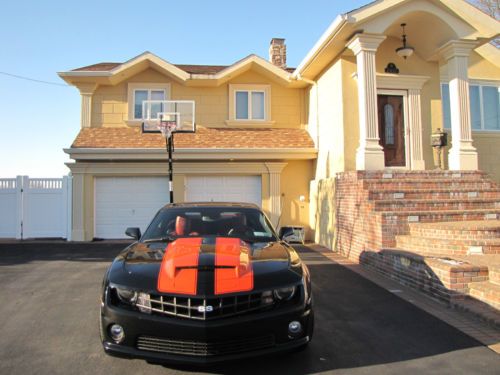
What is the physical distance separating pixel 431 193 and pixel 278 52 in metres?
9.37

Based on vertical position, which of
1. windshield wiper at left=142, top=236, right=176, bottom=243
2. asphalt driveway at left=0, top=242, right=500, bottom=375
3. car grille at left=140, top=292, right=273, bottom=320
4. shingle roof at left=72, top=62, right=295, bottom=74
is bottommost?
asphalt driveway at left=0, top=242, right=500, bottom=375

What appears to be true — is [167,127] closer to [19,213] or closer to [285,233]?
[19,213]

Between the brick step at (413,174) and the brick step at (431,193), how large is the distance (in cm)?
52

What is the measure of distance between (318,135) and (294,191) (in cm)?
195

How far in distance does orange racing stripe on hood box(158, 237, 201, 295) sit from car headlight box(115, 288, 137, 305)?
22 cm

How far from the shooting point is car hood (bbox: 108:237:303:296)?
3168 millimetres

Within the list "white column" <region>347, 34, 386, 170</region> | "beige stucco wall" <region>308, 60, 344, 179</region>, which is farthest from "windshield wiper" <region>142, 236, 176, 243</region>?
"beige stucco wall" <region>308, 60, 344, 179</region>

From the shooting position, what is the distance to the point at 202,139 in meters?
12.9

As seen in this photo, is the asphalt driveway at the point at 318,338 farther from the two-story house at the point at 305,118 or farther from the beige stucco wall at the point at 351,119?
the two-story house at the point at 305,118

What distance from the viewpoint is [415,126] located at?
1117 cm

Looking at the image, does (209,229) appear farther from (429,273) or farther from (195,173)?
(195,173)

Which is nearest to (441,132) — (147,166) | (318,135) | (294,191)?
(318,135)

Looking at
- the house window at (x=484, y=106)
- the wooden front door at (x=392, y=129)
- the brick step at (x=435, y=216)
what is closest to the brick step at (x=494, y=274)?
the brick step at (x=435, y=216)

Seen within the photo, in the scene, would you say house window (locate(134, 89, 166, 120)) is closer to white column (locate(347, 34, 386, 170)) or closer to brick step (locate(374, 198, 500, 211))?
white column (locate(347, 34, 386, 170))
